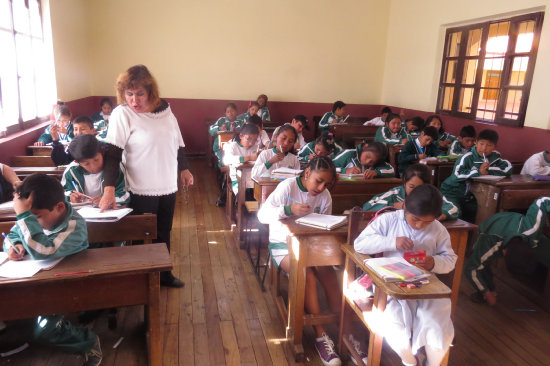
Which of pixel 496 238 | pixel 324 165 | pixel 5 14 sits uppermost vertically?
pixel 5 14

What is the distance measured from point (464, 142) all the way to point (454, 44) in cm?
217

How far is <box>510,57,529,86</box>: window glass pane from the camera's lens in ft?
16.5

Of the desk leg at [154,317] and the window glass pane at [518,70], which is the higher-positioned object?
the window glass pane at [518,70]

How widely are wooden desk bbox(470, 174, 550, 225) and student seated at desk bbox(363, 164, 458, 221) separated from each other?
1186mm

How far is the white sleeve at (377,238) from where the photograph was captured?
183 cm

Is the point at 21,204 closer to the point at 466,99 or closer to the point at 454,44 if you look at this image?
the point at 466,99

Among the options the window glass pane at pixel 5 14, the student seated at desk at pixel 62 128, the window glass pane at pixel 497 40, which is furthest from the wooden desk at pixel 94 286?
the window glass pane at pixel 497 40

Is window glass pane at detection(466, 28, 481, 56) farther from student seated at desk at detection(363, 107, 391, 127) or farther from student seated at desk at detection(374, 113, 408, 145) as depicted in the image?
student seated at desk at detection(363, 107, 391, 127)

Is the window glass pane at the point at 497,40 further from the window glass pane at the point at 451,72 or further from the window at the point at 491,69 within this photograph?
the window glass pane at the point at 451,72

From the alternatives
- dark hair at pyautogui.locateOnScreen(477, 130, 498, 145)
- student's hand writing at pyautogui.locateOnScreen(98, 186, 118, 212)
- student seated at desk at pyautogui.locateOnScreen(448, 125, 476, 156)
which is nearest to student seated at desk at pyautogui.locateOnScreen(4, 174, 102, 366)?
student's hand writing at pyautogui.locateOnScreen(98, 186, 118, 212)

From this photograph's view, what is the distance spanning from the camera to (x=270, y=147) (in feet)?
13.9

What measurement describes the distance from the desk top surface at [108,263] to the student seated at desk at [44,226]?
0.06 m

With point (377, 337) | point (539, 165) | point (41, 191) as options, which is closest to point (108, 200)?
point (41, 191)

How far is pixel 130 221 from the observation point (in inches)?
81.4
